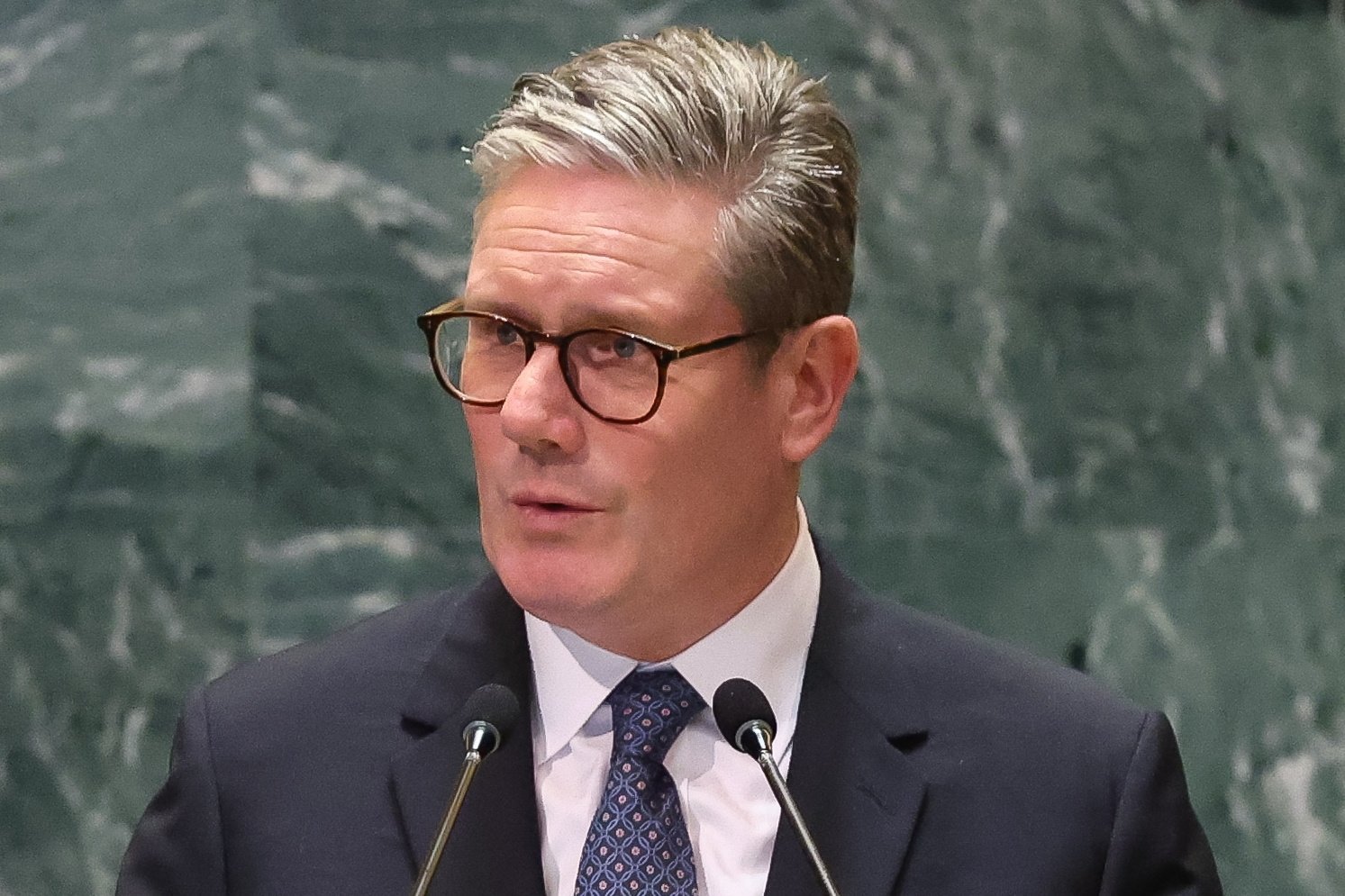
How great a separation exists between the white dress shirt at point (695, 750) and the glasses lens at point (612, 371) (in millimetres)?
306

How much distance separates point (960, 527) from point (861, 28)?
945 millimetres

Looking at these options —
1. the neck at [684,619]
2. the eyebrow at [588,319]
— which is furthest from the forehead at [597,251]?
the neck at [684,619]

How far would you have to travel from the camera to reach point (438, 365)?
191 cm

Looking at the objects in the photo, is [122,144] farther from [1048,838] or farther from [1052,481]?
[1048,838]

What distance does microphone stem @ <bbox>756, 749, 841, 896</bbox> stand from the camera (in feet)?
4.76

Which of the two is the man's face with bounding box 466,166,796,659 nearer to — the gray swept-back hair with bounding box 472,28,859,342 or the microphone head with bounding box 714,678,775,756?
the gray swept-back hair with bounding box 472,28,859,342

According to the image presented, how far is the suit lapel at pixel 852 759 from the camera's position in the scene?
1.84 metres

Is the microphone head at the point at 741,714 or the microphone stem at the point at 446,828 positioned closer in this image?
the microphone stem at the point at 446,828

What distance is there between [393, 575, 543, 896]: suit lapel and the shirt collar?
0.10 ft

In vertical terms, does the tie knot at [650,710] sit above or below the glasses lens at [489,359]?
below

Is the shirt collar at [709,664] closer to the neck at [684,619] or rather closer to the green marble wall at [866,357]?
the neck at [684,619]

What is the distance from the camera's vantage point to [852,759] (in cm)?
192

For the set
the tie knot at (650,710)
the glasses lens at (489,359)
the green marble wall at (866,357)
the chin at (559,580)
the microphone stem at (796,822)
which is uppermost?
the glasses lens at (489,359)

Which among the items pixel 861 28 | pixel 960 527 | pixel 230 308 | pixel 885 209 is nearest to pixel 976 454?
pixel 960 527
